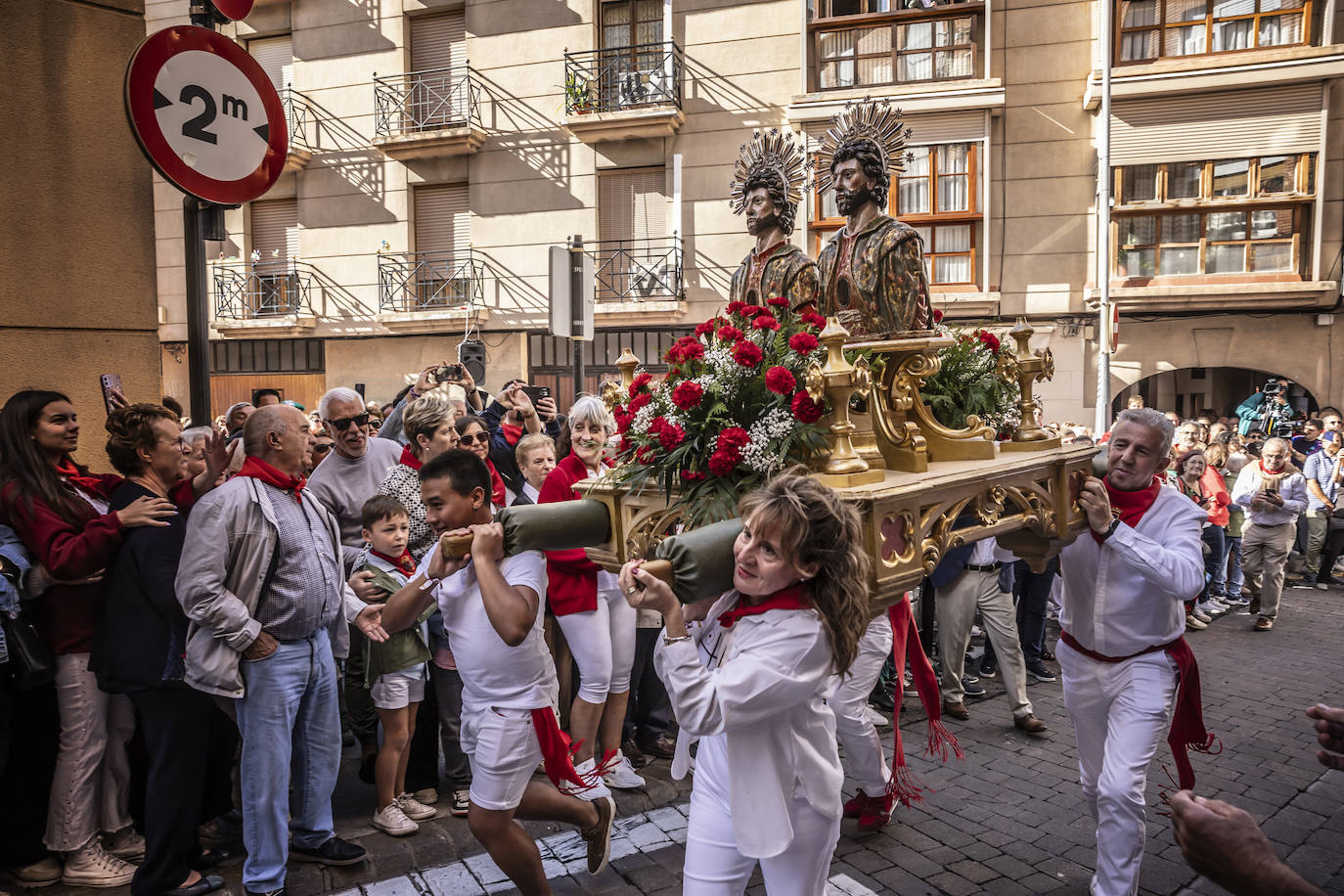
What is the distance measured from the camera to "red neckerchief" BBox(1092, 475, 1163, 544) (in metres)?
3.79

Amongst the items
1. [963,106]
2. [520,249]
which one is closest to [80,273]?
[520,249]

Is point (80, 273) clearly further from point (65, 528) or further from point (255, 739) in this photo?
point (255, 739)

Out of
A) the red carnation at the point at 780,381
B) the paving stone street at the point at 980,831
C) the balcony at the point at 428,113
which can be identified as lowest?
the paving stone street at the point at 980,831

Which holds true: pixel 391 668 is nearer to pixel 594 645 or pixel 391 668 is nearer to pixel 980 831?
pixel 594 645

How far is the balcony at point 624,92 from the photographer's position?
1478 centimetres

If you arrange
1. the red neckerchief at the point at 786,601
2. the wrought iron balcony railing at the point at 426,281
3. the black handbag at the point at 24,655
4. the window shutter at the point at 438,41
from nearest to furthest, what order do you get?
the red neckerchief at the point at 786,601 → the black handbag at the point at 24,655 → the wrought iron balcony railing at the point at 426,281 → the window shutter at the point at 438,41

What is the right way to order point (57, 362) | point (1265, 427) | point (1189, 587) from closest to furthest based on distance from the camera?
point (1189, 587)
point (57, 362)
point (1265, 427)

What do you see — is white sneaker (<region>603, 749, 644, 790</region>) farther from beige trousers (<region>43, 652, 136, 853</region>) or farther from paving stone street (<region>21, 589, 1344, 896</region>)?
beige trousers (<region>43, 652, 136, 853</region>)

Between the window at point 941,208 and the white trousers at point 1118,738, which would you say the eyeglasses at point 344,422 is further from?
the window at point 941,208

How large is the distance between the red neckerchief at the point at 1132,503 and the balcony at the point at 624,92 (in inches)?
488

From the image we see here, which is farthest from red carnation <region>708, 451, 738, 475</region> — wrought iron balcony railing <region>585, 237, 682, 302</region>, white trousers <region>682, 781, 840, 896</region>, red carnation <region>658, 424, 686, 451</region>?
wrought iron balcony railing <region>585, 237, 682, 302</region>

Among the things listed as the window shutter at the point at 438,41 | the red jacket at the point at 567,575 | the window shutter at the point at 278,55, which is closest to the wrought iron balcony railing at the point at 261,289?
the window shutter at the point at 278,55

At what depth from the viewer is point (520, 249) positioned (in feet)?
52.4

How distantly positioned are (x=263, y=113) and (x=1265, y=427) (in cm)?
1457
